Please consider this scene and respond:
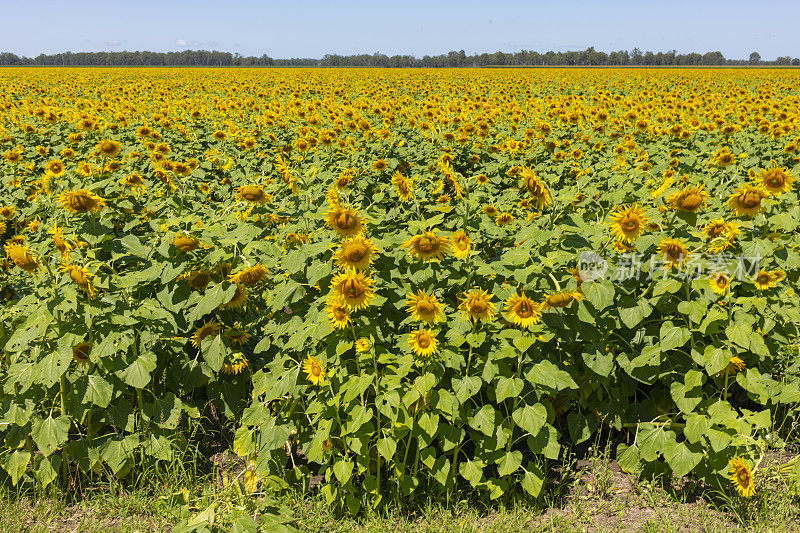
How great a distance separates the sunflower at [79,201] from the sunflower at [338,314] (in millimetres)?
1665

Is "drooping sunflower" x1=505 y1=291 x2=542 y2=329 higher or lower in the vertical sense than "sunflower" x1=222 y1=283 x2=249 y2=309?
higher

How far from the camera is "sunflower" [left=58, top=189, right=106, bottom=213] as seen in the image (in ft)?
10.4

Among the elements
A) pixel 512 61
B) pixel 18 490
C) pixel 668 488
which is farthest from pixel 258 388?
pixel 512 61

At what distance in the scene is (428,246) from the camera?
292 cm

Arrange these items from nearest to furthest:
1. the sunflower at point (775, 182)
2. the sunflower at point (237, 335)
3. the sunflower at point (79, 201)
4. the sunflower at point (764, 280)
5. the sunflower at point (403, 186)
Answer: the sunflower at point (79, 201), the sunflower at point (764, 280), the sunflower at point (237, 335), the sunflower at point (775, 182), the sunflower at point (403, 186)

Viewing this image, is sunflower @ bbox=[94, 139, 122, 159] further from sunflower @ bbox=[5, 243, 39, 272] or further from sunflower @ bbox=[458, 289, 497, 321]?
sunflower @ bbox=[458, 289, 497, 321]

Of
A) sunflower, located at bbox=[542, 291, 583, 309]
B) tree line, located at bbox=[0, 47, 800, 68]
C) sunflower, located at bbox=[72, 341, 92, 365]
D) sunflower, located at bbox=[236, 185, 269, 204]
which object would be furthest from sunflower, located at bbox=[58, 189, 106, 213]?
tree line, located at bbox=[0, 47, 800, 68]

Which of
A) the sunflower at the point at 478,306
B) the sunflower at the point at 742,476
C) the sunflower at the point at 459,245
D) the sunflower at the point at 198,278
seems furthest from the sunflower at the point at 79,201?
the sunflower at the point at 742,476

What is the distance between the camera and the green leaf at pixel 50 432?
118 inches

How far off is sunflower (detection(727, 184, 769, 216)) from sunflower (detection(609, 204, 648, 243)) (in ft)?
2.29

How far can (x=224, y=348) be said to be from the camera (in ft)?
11.1

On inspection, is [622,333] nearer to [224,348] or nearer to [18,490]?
[224,348]

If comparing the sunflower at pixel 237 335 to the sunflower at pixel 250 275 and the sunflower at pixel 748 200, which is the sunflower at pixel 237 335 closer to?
the sunflower at pixel 250 275

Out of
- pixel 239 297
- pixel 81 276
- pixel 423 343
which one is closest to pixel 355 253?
pixel 423 343
